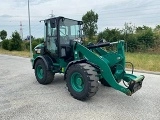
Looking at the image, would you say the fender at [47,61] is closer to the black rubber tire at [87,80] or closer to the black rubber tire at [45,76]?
the black rubber tire at [45,76]

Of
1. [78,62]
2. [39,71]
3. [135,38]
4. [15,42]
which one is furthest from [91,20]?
[78,62]

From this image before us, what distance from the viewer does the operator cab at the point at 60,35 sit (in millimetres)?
6074

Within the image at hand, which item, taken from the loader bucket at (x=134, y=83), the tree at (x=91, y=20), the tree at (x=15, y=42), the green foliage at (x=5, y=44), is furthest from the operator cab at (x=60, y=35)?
the green foliage at (x=5, y=44)

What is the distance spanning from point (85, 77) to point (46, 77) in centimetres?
203

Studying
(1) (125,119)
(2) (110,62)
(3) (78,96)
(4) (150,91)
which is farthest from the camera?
(4) (150,91)

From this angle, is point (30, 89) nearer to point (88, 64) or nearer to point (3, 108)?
point (3, 108)

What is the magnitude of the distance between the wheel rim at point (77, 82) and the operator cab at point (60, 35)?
42.2 inches

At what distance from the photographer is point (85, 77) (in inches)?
195

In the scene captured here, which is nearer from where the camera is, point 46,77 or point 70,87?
point 70,87

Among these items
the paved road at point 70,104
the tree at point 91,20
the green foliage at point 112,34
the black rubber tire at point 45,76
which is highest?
the tree at point 91,20

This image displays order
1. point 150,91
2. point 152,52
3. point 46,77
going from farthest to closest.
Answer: point 152,52, point 46,77, point 150,91

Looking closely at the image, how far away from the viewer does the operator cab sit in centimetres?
607

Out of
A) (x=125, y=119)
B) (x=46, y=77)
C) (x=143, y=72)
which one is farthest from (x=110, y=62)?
(x=143, y=72)

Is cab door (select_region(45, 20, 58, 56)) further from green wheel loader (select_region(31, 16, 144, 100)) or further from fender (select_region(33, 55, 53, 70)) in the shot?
fender (select_region(33, 55, 53, 70))
